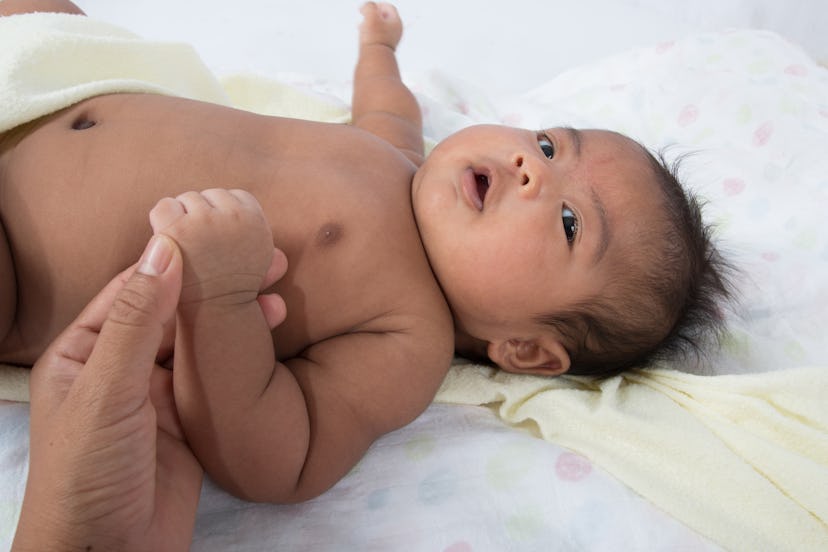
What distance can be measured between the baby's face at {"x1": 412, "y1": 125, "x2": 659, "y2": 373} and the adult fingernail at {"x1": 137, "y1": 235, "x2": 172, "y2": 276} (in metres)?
0.42

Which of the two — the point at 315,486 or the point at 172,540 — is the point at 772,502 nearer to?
the point at 315,486

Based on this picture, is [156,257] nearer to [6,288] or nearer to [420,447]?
[6,288]

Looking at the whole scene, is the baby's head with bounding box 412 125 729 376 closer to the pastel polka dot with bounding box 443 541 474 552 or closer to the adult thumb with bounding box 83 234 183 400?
the pastel polka dot with bounding box 443 541 474 552

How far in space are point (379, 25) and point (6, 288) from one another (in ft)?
3.23

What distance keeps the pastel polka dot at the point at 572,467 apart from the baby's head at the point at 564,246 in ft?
0.52

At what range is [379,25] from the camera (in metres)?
1.53

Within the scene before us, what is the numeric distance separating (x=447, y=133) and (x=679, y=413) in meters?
0.84

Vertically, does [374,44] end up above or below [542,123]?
above

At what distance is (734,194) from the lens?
138cm

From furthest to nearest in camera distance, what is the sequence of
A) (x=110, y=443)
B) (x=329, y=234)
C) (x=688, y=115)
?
(x=688, y=115), (x=329, y=234), (x=110, y=443)

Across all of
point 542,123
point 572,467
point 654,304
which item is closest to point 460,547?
point 572,467

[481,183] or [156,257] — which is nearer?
[156,257]

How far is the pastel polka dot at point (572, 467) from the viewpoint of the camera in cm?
92

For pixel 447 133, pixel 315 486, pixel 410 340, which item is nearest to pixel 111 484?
pixel 315 486
